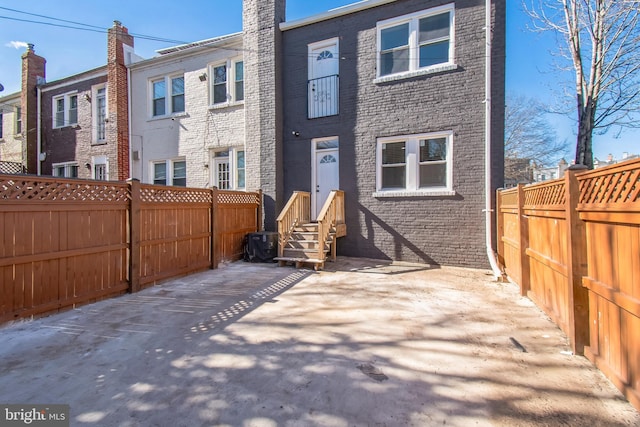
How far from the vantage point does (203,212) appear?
25.2ft

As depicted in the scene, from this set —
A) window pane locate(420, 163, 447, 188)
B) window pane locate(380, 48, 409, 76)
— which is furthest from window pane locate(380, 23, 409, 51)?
window pane locate(420, 163, 447, 188)

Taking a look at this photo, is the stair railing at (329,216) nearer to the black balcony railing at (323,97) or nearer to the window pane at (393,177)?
the window pane at (393,177)

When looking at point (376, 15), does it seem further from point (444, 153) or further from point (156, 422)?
point (156, 422)

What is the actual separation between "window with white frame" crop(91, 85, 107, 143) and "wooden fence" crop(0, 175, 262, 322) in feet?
28.6

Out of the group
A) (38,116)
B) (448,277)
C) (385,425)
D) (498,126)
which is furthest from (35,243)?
(38,116)

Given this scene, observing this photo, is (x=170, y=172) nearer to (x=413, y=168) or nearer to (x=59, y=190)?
(x=59, y=190)

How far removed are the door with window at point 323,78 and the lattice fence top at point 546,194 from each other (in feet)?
18.9

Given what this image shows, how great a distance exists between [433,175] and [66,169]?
15009 mm

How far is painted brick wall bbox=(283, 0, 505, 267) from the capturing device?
7.68 meters

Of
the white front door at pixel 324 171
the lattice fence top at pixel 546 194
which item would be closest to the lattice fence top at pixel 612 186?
the lattice fence top at pixel 546 194

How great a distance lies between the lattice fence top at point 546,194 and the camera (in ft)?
11.9

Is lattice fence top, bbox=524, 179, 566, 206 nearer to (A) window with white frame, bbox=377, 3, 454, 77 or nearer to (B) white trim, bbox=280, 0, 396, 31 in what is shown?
(A) window with white frame, bbox=377, 3, 454, 77

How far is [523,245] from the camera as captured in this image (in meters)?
5.28

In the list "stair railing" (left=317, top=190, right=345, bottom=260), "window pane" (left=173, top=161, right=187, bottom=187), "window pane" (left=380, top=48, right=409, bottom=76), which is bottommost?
"stair railing" (left=317, top=190, right=345, bottom=260)
